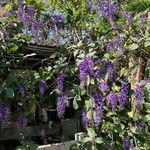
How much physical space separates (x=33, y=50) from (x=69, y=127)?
3.67 feet

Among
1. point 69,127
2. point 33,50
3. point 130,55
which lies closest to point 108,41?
point 130,55

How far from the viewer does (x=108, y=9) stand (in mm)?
3906

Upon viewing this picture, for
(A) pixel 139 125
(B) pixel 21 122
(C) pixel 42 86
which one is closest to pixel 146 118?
(A) pixel 139 125

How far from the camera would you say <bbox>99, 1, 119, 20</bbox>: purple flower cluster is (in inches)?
153

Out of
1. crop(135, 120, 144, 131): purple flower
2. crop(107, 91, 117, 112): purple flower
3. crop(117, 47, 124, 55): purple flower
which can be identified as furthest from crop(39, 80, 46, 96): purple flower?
crop(135, 120, 144, 131): purple flower

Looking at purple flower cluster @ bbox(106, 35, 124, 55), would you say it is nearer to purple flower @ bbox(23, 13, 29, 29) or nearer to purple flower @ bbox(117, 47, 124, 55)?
purple flower @ bbox(117, 47, 124, 55)

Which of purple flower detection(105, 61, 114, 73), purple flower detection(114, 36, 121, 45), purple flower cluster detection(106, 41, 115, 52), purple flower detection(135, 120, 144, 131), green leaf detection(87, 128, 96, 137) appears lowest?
green leaf detection(87, 128, 96, 137)

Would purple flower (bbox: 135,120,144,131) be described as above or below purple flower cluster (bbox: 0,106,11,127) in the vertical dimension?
below

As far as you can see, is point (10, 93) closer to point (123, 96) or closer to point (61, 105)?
point (61, 105)

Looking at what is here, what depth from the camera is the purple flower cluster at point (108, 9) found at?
12.8ft

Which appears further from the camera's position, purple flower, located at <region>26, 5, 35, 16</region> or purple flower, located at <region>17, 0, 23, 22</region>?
purple flower, located at <region>26, 5, 35, 16</region>

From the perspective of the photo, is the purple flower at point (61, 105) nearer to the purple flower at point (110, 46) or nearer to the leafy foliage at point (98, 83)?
the leafy foliage at point (98, 83)

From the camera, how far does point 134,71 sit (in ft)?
11.5

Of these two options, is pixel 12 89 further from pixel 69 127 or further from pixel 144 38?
pixel 69 127
